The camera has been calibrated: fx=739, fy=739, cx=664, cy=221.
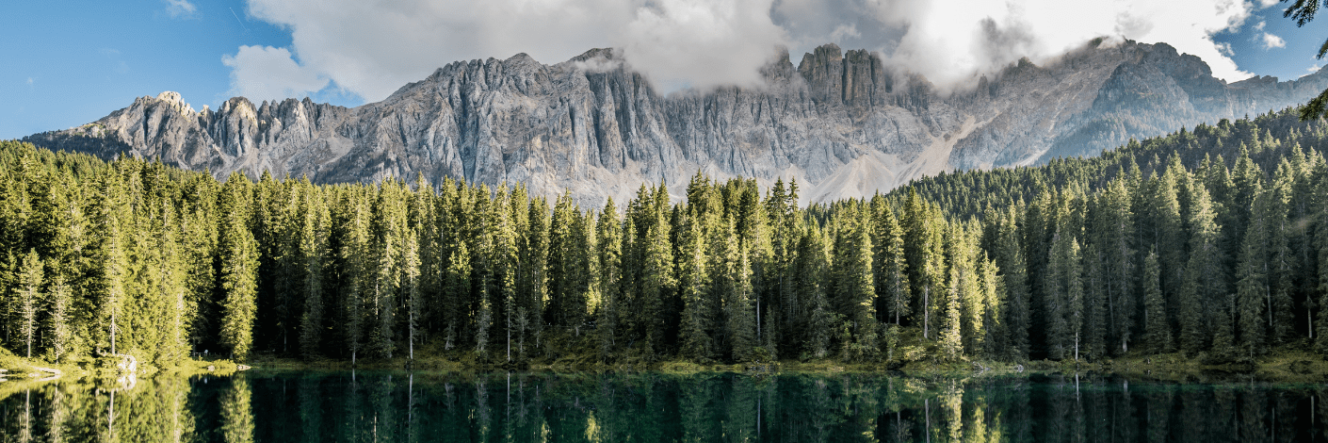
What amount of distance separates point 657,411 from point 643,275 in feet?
124

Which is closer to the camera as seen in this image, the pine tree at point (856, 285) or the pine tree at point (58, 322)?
the pine tree at point (58, 322)

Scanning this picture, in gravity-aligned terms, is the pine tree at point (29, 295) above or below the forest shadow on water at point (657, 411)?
above

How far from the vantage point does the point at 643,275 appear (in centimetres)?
8238

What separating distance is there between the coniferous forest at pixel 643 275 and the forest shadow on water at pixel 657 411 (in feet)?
43.0

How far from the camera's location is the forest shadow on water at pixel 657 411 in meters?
35.7

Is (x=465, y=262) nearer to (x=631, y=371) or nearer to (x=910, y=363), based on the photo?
(x=631, y=371)

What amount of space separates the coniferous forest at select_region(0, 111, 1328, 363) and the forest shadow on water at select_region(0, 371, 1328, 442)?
43.0 ft

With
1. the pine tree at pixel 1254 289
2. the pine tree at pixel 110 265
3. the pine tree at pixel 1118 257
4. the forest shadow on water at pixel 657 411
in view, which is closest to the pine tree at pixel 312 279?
the forest shadow on water at pixel 657 411

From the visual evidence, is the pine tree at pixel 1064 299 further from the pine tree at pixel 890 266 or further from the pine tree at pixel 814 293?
the pine tree at pixel 814 293

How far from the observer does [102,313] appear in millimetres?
60531

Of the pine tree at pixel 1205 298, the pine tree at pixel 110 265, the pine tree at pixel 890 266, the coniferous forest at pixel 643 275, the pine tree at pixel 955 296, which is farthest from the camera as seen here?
the pine tree at pixel 890 266

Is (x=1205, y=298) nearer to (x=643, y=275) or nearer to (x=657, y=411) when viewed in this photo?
(x=643, y=275)

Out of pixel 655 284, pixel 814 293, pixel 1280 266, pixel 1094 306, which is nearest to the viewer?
pixel 1280 266


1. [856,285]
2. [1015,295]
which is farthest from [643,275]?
[1015,295]
